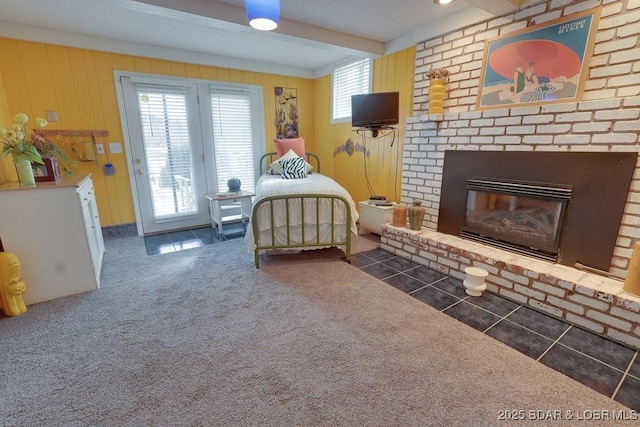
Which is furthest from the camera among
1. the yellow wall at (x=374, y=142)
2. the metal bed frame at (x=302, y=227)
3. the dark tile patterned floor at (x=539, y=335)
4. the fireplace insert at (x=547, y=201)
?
the yellow wall at (x=374, y=142)

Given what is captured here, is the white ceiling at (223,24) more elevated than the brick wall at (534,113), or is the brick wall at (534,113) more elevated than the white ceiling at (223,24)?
the white ceiling at (223,24)

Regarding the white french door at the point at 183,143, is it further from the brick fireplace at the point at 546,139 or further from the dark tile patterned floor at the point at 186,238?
the brick fireplace at the point at 546,139

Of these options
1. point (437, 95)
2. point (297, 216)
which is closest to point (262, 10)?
point (297, 216)

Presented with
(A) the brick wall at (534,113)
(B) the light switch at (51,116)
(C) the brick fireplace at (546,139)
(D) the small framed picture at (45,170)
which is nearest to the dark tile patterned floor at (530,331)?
(C) the brick fireplace at (546,139)

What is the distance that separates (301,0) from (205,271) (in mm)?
2587

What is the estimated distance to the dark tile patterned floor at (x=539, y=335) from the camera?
1.50 m

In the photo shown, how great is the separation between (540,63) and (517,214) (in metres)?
1.22

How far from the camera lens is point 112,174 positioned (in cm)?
364

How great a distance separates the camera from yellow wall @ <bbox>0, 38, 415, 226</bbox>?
3035mm

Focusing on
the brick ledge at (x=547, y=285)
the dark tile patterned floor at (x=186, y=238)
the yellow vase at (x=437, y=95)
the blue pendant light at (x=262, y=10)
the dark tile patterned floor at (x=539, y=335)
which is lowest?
the dark tile patterned floor at (x=539, y=335)

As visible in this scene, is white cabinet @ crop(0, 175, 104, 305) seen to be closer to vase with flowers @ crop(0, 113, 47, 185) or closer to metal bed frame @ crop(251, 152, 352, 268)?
vase with flowers @ crop(0, 113, 47, 185)

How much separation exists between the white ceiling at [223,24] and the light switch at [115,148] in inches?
41.8

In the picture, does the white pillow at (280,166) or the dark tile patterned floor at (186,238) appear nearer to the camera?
the dark tile patterned floor at (186,238)

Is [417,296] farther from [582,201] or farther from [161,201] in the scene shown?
[161,201]
